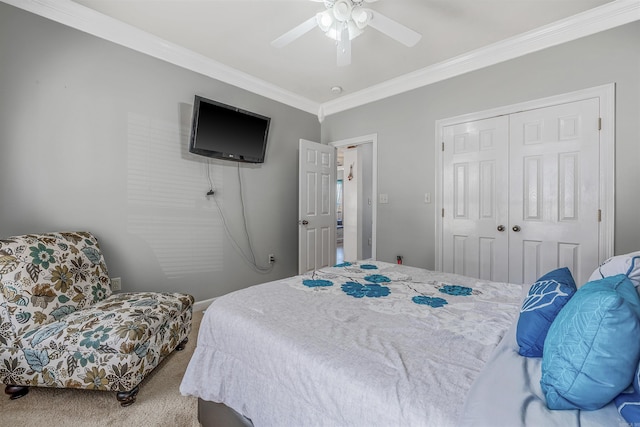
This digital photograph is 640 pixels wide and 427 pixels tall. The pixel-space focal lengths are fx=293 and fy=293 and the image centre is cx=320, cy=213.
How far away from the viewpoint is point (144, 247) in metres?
2.66

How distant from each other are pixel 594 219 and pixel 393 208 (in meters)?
1.78

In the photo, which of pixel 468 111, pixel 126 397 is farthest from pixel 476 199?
pixel 126 397

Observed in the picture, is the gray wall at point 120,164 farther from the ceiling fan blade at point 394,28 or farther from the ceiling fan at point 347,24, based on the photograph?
the ceiling fan blade at point 394,28

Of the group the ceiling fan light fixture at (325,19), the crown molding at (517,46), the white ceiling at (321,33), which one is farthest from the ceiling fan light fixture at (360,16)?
the crown molding at (517,46)

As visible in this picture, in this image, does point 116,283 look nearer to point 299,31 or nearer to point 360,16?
point 299,31

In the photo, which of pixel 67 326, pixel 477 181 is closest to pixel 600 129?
pixel 477 181

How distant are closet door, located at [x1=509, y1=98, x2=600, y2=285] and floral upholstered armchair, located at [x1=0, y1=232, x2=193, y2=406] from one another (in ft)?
9.94

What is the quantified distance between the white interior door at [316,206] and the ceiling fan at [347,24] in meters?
1.71

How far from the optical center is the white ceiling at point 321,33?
217 centimetres

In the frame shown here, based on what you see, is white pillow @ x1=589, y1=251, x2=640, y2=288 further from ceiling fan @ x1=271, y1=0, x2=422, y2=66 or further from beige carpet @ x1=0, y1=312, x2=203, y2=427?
beige carpet @ x1=0, y1=312, x2=203, y2=427

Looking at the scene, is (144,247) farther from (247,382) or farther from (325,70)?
(325,70)

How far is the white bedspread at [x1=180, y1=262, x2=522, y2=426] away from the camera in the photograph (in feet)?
2.54

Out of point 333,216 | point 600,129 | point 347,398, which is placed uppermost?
point 600,129

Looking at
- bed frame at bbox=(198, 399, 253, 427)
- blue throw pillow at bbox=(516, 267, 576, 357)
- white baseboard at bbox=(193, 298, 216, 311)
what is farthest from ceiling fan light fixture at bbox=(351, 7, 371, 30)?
white baseboard at bbox=(193, 298, 216, 311)
